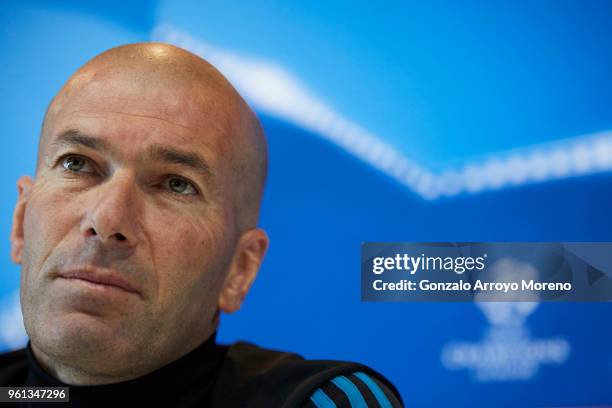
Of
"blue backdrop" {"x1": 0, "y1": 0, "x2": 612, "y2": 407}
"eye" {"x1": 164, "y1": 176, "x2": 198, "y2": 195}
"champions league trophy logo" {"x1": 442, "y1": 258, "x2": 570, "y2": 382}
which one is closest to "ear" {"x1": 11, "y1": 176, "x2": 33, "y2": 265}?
"eye" {"x1": 164, "y1": 176, "x2": 198, "y2": 195}

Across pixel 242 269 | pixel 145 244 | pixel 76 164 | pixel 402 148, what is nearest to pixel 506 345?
pixel 402 148

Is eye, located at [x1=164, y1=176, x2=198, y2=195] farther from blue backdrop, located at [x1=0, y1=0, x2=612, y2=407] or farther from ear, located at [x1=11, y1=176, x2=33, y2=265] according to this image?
blue backdrop, located at [x1=0, y1=0, x2=612, y2=407]

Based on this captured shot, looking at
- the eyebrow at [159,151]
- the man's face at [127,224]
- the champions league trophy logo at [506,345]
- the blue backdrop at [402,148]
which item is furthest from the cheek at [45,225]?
the champions league trophy logo at [506,345]

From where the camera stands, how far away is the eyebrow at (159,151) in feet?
4.42

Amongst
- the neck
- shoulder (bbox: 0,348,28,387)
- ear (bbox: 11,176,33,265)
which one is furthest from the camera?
shoulder (bbox: 0,348,28,387)

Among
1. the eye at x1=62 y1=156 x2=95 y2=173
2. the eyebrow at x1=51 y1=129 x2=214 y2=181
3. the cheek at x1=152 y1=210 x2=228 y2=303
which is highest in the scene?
the eyebrow at x1=51 y1=129 x2=214 y2=181

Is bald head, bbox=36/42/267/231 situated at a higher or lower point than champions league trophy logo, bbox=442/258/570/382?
higher

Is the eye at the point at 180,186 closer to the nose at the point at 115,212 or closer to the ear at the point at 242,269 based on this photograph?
the nose at the point at 115,212

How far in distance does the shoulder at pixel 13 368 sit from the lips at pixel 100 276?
22.1 inches

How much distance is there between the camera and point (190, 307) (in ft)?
4.61

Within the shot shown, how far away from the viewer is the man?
49.4 inches

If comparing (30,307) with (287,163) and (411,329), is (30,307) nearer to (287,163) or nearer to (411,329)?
(287,163)

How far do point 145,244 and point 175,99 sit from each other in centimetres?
34

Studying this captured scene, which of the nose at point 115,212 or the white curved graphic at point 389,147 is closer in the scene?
the nose at point 115,212
